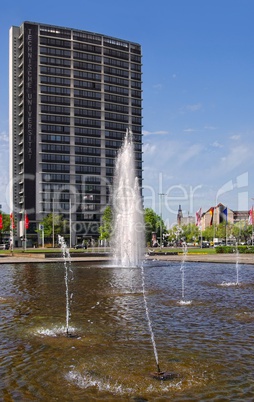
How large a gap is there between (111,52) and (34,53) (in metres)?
25.0

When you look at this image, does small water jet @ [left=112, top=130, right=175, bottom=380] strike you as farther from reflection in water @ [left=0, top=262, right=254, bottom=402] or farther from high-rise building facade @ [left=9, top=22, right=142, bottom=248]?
high-rise building facade @ [left=9, top=22, right=142, bottom=248]

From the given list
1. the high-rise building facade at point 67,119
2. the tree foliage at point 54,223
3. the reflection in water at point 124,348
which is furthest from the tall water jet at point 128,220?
the high-rise building facade at point 67,119

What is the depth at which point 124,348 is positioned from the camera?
10219 mm

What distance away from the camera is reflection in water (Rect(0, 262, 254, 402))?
7625mm

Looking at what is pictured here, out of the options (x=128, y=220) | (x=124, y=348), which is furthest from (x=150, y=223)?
(x=124, y=348)

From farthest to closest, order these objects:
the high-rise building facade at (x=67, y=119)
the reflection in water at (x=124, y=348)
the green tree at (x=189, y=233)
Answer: the green tree at (x=189, y=233) < the high-rise building facade at (x=67, y=119) < the reflection in water at (x=124, y=348)

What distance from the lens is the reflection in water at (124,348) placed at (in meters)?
7.62

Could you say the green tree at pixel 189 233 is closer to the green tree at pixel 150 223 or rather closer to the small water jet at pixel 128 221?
the green tree at pixel 150 223

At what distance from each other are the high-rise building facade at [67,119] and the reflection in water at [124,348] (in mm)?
115625

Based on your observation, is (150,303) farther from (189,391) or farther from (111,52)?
(111,52)

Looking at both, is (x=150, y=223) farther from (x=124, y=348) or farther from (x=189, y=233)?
(x=124, y=348)

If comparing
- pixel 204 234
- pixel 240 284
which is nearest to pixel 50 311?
pixel 240 284

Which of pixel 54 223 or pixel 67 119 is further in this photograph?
pixel 67 119

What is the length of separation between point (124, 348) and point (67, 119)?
129917mm
